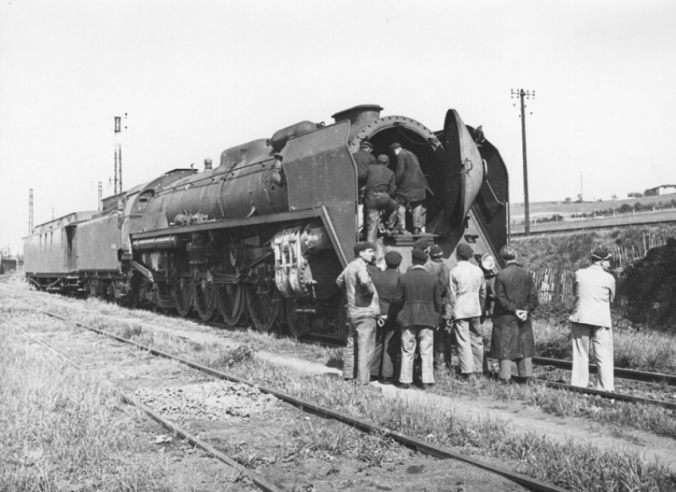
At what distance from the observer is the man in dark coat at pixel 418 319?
7.24 m

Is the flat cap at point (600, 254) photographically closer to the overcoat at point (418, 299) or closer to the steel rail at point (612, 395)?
the steel rail at point (612, 395)

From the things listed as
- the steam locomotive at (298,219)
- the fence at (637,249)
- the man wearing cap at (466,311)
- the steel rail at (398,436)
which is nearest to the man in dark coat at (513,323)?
the man wearing cap at (466,311)

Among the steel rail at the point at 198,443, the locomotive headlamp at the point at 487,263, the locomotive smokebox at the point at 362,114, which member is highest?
the locomotive smokebox at the point at 362,114

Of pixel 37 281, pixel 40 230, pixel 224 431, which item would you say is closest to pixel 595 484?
pixel 224 431

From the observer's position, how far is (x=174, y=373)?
8359 mm

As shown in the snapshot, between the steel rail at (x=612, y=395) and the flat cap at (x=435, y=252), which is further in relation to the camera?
the flat cap at (x=435, y=252)

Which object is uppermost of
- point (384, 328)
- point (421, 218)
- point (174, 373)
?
point (421, 218)

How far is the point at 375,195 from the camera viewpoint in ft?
29.8

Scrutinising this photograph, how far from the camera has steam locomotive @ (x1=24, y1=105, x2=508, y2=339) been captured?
30.4ft

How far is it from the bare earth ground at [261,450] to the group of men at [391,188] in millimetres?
2421

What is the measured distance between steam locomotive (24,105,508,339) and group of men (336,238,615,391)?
1307 millimetres

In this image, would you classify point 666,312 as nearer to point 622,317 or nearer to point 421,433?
point 622,317

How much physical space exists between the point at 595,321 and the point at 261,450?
155 inches

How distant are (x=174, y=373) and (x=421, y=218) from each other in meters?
4.26
